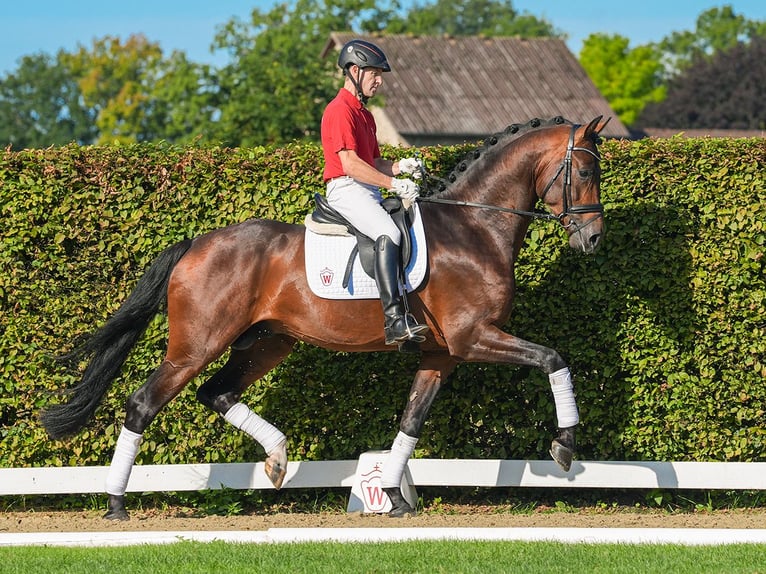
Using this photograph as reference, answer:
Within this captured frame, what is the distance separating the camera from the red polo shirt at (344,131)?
7492 millimetres

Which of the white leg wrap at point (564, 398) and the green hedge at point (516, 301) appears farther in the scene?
the green hedge at point (516, 301)

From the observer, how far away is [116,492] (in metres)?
7.89

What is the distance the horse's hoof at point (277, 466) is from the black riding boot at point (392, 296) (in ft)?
4.29

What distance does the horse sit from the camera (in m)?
7.55

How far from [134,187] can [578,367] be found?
3794mm

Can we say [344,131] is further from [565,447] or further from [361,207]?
[565,447]

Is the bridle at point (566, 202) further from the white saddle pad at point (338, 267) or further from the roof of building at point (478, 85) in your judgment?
the roof of building at point (478, 85)

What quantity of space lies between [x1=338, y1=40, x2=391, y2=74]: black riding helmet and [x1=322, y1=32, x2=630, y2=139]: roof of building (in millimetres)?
35099

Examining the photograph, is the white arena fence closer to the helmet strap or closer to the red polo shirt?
the red polo shirt

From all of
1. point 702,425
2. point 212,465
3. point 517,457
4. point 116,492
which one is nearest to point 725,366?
point 702,425

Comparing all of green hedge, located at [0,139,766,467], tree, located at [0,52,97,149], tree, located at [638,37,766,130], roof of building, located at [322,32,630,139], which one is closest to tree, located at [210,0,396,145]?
roof of building, located at [322,32,630,139]

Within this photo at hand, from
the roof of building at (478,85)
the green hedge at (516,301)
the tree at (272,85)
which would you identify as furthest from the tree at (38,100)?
the green hedge at (516,301)

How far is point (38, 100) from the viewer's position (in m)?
101

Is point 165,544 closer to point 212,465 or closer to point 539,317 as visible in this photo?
point 212,465
